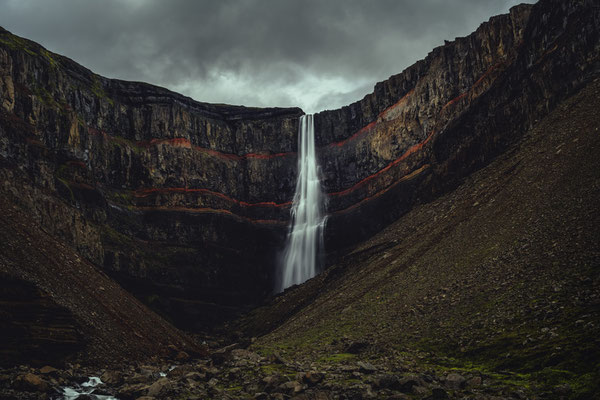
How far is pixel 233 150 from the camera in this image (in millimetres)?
88875

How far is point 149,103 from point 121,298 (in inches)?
1829

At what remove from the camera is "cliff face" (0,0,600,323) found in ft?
164

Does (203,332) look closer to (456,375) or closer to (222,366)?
(222,366)

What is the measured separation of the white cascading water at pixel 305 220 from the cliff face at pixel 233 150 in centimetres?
201

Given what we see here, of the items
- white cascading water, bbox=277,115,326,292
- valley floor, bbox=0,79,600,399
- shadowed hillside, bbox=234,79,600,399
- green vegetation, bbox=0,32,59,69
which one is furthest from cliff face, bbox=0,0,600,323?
valley floor, bbox=0,79,600,399

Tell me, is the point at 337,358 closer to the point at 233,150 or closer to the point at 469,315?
the point at 469,315

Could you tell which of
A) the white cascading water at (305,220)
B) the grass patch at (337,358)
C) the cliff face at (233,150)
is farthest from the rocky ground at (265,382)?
the white cascading water at (305,220)

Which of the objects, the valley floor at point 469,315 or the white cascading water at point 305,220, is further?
the white cascading water at point 305,220

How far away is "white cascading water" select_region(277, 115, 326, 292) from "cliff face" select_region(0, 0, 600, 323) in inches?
79.2

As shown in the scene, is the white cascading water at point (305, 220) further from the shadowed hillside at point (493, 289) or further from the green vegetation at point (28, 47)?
the green vegetation at point (28, 47)

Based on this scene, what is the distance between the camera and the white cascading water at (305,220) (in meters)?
75.4

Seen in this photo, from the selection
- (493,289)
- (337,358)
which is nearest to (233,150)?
(337,358)

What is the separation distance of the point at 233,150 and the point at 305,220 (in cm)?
2081

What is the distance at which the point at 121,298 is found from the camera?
143 feet
